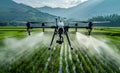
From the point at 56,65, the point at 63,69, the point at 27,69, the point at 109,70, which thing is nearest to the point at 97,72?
the point at 109,70

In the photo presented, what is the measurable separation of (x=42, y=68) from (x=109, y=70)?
23.2 ft

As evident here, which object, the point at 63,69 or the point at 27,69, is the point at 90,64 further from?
the point at 27,69

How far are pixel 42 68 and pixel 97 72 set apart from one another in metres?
5.83

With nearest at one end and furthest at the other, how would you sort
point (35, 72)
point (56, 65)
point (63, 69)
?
point (35, 72), point (63, 69), point (56, 65)

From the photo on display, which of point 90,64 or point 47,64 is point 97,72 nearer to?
point 90,64

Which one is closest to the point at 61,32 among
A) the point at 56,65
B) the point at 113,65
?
the point at 56,65

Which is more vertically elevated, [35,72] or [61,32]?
[61,32]

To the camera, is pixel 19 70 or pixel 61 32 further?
pixel 61 32

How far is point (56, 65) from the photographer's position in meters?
25.5

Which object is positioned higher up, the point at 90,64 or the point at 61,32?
the point at 61,32

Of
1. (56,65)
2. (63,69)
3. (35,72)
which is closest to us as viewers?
(35,72)

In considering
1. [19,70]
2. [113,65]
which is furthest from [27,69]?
[113,65]

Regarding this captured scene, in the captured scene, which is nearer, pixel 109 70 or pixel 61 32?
pixel 109 70

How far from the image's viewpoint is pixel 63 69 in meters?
23.5
